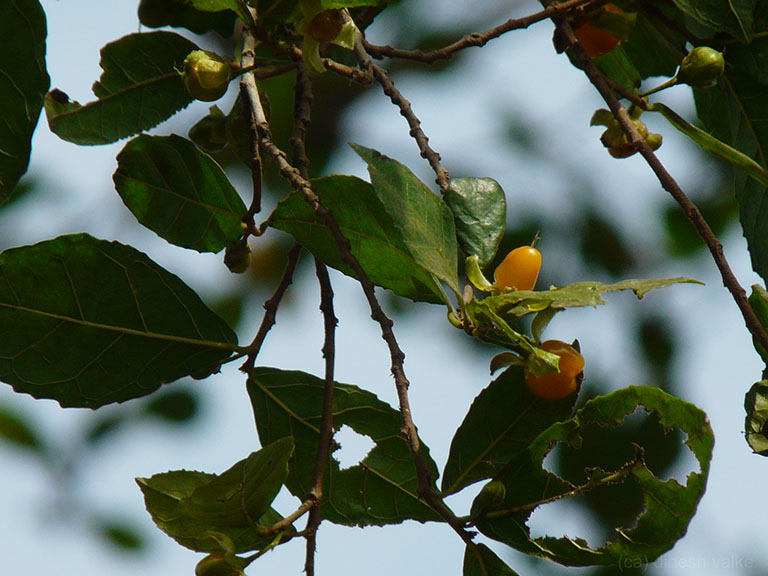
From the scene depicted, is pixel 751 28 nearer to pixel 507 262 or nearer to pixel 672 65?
pixel 672 65

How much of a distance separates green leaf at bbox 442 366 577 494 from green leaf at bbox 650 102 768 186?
11.2 inches

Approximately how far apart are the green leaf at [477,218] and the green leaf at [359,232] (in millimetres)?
57

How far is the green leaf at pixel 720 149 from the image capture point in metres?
0.85

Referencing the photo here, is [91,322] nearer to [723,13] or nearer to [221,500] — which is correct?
[221,500]

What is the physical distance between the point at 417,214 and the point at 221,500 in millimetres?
307

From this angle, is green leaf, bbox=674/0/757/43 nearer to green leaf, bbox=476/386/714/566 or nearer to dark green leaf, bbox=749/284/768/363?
dark green leaf, bbox=749/284/768/363

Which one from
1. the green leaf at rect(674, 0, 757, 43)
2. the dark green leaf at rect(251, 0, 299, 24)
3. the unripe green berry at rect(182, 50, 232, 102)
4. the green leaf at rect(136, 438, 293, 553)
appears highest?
the green leaf at rect(674, 0, 757, 43)

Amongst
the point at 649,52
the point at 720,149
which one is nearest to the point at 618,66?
the point at 649,52

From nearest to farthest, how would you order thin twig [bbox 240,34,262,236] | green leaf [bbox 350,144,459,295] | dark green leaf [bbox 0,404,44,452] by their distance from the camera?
green leaf [bbox 350,144,459,295] → thin twig [bbox 240,34,262,236] → dark green leaf [bbox 0,404,44,452]

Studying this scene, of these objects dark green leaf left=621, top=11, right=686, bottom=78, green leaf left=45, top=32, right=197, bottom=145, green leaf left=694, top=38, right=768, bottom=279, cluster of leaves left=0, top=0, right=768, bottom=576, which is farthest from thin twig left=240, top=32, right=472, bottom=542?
dark green leaf left=621, top=11, right=686, bottom=78

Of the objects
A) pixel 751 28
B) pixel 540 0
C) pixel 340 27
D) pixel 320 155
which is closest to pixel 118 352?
pixel 340 27

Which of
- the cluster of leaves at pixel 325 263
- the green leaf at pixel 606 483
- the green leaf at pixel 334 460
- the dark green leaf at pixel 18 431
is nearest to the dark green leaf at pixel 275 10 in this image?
the cluster of leaves at pixel 325 263

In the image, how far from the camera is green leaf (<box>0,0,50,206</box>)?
839mm

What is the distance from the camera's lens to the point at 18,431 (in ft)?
7.64
